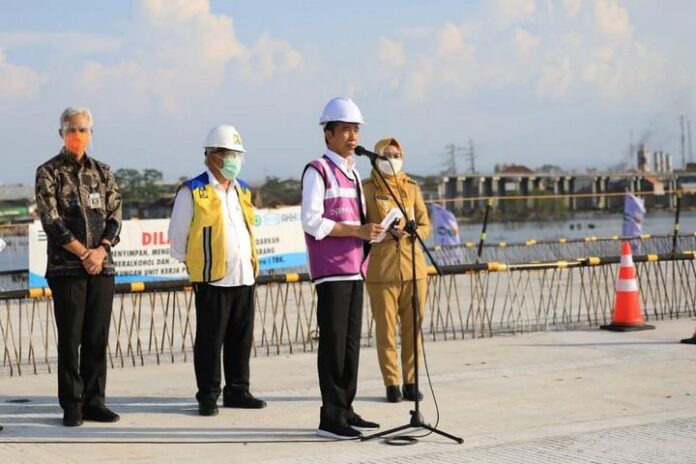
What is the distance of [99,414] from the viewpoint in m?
8.29

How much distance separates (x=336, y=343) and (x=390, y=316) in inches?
55.4

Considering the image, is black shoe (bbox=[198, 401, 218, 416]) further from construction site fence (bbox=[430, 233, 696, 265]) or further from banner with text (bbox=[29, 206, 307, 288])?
construction site fence (bbox=[430, 233, 696, 265])

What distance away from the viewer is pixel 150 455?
23.4 feet

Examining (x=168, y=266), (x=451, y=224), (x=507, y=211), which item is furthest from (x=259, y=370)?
(x=507, y=211)

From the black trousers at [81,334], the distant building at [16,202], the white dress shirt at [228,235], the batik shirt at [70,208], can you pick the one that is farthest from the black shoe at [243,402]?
the distant building at [16,202]

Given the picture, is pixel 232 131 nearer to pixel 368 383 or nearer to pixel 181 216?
pixel 181 216

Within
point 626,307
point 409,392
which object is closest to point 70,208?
point 409,392

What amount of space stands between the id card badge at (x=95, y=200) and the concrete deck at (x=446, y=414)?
57.0 inches

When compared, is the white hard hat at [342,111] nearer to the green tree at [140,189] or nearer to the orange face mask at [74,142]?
the orange face mask at [74,142]

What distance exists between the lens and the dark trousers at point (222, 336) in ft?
28.0

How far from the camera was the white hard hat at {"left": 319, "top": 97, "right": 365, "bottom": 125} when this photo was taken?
25.6ft

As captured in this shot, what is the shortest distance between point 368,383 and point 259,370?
1.21 meters

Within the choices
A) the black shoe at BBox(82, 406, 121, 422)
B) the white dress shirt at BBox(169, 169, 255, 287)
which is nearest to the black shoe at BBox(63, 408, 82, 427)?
the black shoe at BBox(82, 406, 121, 422)

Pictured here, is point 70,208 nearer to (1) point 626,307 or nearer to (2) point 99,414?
(2) point 99,414
